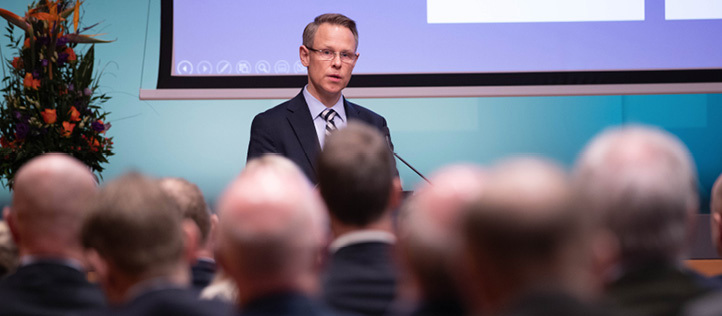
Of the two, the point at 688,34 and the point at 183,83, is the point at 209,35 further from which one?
the point at 688,34

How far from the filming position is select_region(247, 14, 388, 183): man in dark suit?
3201 millimetres

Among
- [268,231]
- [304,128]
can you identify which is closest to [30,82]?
[304,128]

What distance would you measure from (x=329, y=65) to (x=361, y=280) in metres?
2.09

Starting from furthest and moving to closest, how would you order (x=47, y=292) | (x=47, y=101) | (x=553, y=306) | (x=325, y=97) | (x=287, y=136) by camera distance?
1. (x=325, y=97)
2. (x=47, y=101)
3. (x=287, y=136)
4. (x=47, y=292)
5. (x=553, y=306)

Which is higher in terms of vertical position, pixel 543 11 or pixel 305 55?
pixel 543 11

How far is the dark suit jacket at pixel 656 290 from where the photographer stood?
3.62ft

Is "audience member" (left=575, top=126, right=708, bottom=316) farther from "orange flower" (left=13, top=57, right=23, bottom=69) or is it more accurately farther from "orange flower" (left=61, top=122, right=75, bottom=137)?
"orange flower" (left=13, top=57, right=23, bottom=69)

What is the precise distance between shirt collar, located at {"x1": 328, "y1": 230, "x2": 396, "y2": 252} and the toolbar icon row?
263 cm

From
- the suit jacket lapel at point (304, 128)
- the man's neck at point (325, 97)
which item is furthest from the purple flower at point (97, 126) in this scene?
the man's neck at point (325, 97)

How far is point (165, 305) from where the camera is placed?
1114mm

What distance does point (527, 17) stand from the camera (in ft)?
13.2

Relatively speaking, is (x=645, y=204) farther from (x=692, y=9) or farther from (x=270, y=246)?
(x=692, y=9)

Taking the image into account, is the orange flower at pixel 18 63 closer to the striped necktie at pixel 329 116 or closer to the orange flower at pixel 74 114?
the orange flower at pixel 74 114

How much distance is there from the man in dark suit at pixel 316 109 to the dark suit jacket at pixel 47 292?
1.71 m
